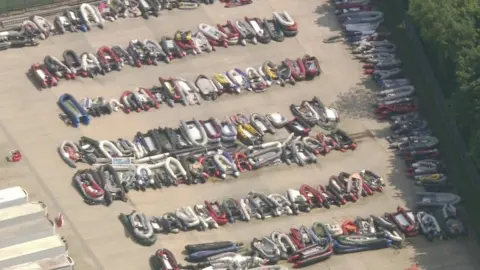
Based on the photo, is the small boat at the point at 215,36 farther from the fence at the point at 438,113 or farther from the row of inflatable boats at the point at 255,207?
the row of inflatable boats at the point at 255,207

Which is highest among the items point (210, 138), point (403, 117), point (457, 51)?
point (210, 138)

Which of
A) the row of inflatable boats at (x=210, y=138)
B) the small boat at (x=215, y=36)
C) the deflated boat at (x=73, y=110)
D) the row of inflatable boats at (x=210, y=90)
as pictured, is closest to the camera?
the row of inflatable boats at (x=210, y=138)

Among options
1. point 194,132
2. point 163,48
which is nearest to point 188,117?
point 194,132

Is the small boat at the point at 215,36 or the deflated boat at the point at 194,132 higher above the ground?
the small boat at the point at 215,36

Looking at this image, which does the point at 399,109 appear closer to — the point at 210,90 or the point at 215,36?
the point at 210,90

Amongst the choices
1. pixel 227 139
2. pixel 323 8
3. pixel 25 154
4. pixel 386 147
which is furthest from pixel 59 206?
pixel 323 8

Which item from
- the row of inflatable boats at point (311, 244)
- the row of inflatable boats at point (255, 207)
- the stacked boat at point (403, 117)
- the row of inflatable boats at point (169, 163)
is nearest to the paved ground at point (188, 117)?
the row of inflatable boats at point (255, 207)
